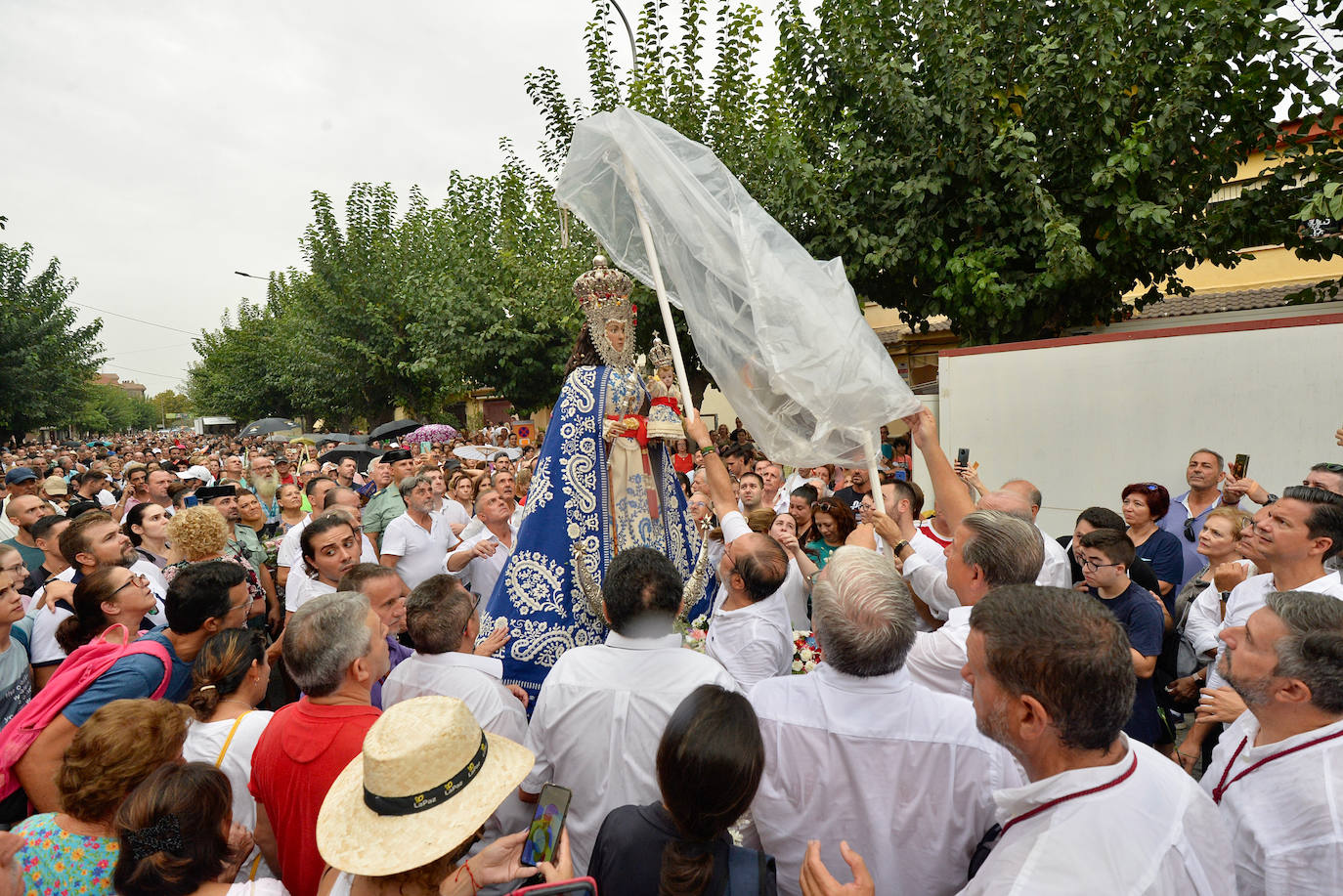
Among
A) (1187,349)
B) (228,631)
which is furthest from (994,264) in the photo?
(228,631)

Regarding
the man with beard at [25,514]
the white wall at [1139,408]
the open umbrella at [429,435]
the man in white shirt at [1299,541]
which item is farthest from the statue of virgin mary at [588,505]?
the open umbrella at [429,435]

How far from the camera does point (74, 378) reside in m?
28.8

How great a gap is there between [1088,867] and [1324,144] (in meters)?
10.0

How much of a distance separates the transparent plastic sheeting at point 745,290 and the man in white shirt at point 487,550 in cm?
200

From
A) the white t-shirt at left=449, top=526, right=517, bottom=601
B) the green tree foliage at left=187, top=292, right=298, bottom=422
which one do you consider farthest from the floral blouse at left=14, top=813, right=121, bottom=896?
the green tree foliage at left=187, top=292, right=298, bottom=422

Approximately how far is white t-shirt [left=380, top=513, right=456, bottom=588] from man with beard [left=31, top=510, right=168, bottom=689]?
132 cm

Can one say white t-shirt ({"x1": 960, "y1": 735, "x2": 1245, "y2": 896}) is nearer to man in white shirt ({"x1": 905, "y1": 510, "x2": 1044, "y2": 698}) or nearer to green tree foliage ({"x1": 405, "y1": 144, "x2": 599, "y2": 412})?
man in white shirt ({"x1": 905, "y1": 510, "x2": 1044, "y2": 698})

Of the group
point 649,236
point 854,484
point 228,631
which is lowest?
point 854,484

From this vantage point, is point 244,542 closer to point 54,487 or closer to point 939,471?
point 939,471

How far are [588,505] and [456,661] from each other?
143cm

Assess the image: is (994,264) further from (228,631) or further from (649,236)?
(228,631)

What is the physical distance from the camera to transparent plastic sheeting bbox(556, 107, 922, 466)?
3.68 meters

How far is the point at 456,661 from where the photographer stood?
286 centimetres

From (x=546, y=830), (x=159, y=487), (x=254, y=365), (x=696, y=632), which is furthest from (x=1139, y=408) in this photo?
(x=254, y=365)
